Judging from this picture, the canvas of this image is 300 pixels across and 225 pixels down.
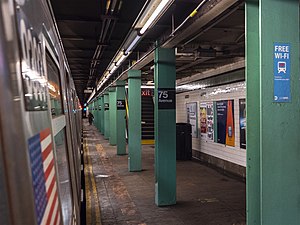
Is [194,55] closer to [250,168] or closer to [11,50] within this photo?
[250,168]

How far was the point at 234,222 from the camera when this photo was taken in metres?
4.75

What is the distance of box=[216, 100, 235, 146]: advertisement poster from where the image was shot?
27.3 ft

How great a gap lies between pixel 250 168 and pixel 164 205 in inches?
125

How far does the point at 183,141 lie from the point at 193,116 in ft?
3.99

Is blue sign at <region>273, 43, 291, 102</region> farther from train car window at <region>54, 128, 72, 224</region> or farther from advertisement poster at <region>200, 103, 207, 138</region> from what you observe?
advertisement poster at <region>200, 103, 207, 138</region>

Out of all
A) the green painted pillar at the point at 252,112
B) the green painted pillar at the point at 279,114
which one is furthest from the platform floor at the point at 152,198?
the green painted pillar at the point at 279,114

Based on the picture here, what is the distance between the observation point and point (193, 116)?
11.1 meters

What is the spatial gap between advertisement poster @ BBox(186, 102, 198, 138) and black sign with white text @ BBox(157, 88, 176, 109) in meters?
5.27

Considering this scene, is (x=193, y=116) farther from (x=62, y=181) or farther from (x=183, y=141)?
(x=62, y=181)

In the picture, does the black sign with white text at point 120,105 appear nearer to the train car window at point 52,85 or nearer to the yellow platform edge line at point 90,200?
the yellow platform edge line at point 90,200

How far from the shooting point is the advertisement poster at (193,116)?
10883 mm

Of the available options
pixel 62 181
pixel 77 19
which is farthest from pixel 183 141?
pixel 62 181

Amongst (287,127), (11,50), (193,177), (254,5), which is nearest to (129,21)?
(254,5)

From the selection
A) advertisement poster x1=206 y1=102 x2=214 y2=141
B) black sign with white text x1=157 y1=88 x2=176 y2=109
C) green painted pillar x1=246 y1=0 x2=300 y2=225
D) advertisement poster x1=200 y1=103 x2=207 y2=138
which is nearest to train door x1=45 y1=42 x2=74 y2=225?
green painted pillar x1=246 y1=0 x2=300 y2=225
